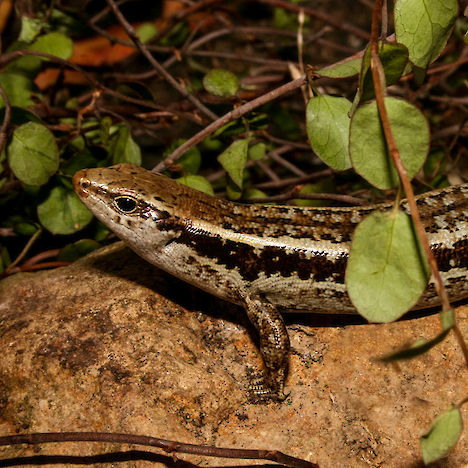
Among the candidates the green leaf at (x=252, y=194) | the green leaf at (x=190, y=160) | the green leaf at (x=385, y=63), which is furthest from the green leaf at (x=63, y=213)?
the green leaf at (x=385, y=63)

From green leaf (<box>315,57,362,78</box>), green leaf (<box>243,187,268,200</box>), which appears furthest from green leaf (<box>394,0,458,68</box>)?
green leaf (<box>243,187,268,200</box>)

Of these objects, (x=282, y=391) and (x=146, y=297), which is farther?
(x=146, y=297)

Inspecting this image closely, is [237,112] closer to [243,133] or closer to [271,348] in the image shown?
[243,133]

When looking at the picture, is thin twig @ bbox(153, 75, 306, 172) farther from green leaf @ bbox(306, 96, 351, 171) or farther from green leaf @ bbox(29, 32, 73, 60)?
green leaf @ bbox(29, 32, 73, 60)

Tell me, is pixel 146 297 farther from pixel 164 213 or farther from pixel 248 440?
pixel 248 440

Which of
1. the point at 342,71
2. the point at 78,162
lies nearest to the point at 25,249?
the point at 78,162

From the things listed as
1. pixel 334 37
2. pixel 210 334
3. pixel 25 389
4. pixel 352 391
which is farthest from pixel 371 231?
pixel 334 37

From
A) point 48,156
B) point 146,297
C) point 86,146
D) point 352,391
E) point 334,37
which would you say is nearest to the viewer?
point 352,391
